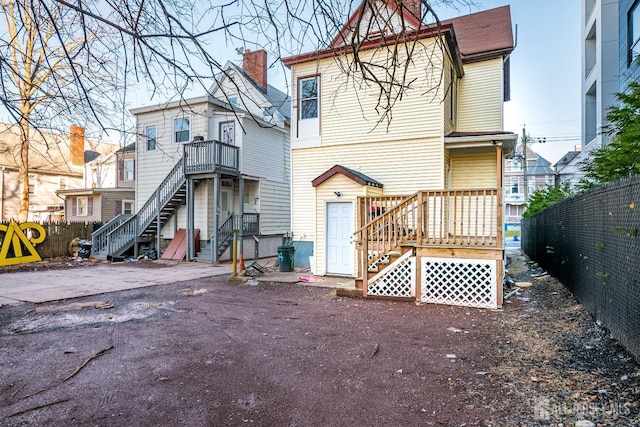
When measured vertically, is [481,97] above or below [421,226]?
above

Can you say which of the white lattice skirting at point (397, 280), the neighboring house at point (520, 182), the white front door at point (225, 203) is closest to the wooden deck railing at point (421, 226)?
the white lattice skirting at point (397, 280)

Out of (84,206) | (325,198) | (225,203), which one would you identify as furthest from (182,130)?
(84,206)

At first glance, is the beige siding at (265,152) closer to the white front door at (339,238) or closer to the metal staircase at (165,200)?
the metal staircase at (165,200)

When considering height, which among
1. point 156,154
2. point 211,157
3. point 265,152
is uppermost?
point 265,152

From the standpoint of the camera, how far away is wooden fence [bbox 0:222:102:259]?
51.6 feet

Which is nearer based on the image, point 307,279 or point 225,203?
point 307,279

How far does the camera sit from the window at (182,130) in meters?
16.8

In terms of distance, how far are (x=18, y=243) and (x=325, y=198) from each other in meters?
11.8

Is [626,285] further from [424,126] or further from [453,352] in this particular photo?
[424,126]

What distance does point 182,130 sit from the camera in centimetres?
1684

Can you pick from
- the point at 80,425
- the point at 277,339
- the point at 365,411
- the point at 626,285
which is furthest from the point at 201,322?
the point at 626,285

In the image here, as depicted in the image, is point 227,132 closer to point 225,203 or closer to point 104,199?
point 225,203

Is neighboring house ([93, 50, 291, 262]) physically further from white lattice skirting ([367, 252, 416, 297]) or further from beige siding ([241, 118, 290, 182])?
white lattice skirting ([367, 252, 416, 297])

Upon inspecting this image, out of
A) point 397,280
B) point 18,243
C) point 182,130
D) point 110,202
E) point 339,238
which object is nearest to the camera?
point 397,280
